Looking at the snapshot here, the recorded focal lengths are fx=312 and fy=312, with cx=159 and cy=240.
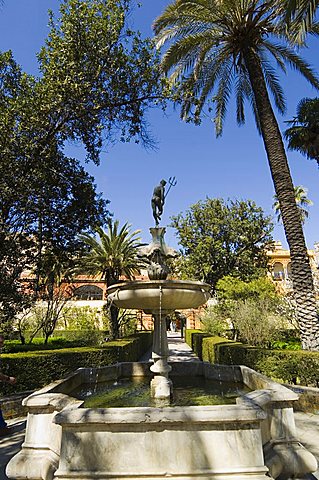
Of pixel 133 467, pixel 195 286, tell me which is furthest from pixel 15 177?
pixel 133 467

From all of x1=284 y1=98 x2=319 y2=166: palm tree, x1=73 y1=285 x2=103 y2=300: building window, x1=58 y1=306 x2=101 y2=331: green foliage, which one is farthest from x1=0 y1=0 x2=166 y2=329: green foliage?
x1=73 y1=285 x2=103 y2=300: building window

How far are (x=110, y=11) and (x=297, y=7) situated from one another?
5535mm

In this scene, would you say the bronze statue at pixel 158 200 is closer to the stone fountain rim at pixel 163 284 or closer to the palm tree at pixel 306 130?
the stone fountain rim at pixel 163 284

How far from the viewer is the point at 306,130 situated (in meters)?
15.2

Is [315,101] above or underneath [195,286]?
above

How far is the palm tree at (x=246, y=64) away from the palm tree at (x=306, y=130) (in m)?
3.10

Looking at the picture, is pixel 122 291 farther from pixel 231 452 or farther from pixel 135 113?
pixel 135 113

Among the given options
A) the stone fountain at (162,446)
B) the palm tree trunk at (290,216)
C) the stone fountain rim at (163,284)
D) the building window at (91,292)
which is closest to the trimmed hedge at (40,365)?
the stone fountain rim at (163,284)

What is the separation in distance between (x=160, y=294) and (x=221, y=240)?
23.8 metres

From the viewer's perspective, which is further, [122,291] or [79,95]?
[79,95]

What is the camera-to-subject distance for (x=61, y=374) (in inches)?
313

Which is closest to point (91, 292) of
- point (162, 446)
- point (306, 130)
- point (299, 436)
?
point (306, 130)

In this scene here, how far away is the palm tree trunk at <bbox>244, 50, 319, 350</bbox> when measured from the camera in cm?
877

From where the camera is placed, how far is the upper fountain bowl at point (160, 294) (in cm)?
446
